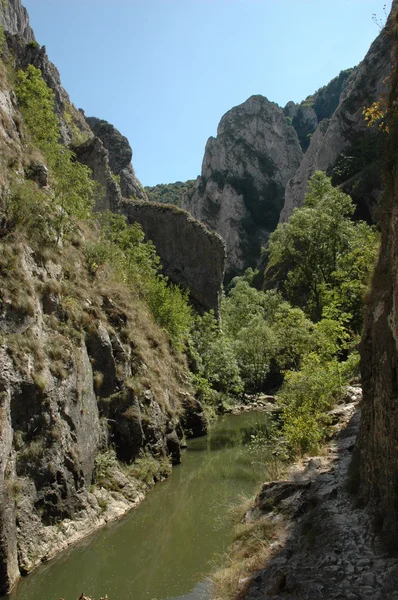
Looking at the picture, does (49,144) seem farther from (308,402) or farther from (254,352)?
(254,352)

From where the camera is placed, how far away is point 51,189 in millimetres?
18531

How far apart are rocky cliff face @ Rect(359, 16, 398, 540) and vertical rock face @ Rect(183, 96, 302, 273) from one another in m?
95.2

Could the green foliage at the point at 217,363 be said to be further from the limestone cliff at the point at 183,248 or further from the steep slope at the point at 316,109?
the steep slope at the point at 316,109

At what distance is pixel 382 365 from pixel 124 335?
39.3 feet

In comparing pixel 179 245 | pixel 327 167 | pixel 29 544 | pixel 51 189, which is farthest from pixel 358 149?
pixel 29 544

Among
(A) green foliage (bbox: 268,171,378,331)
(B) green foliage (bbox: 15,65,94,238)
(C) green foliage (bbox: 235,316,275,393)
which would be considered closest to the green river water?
(B) green foliage (bbox: 15,65,94,238)

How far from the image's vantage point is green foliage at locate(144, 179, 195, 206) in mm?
149125

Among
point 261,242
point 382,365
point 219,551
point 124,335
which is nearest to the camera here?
point 382,365

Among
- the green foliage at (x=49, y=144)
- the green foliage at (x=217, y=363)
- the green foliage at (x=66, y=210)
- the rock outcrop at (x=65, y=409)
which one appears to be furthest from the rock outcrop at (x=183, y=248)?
the rock outcrop at (x=65, y=409)

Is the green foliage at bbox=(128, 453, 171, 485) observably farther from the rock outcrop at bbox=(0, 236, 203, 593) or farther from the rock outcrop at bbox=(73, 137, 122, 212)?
the rock outcrop at bbox=(73, 137, 122, 212)

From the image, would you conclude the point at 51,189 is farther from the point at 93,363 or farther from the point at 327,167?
the point at 327,167

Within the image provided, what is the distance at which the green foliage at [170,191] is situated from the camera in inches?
5871

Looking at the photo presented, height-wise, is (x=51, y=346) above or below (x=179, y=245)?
below

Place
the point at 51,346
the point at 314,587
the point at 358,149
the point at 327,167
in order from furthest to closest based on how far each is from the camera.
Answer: the point at 327,167 → the point at 358,149 → the point at 51,346 → the point at 314,587
